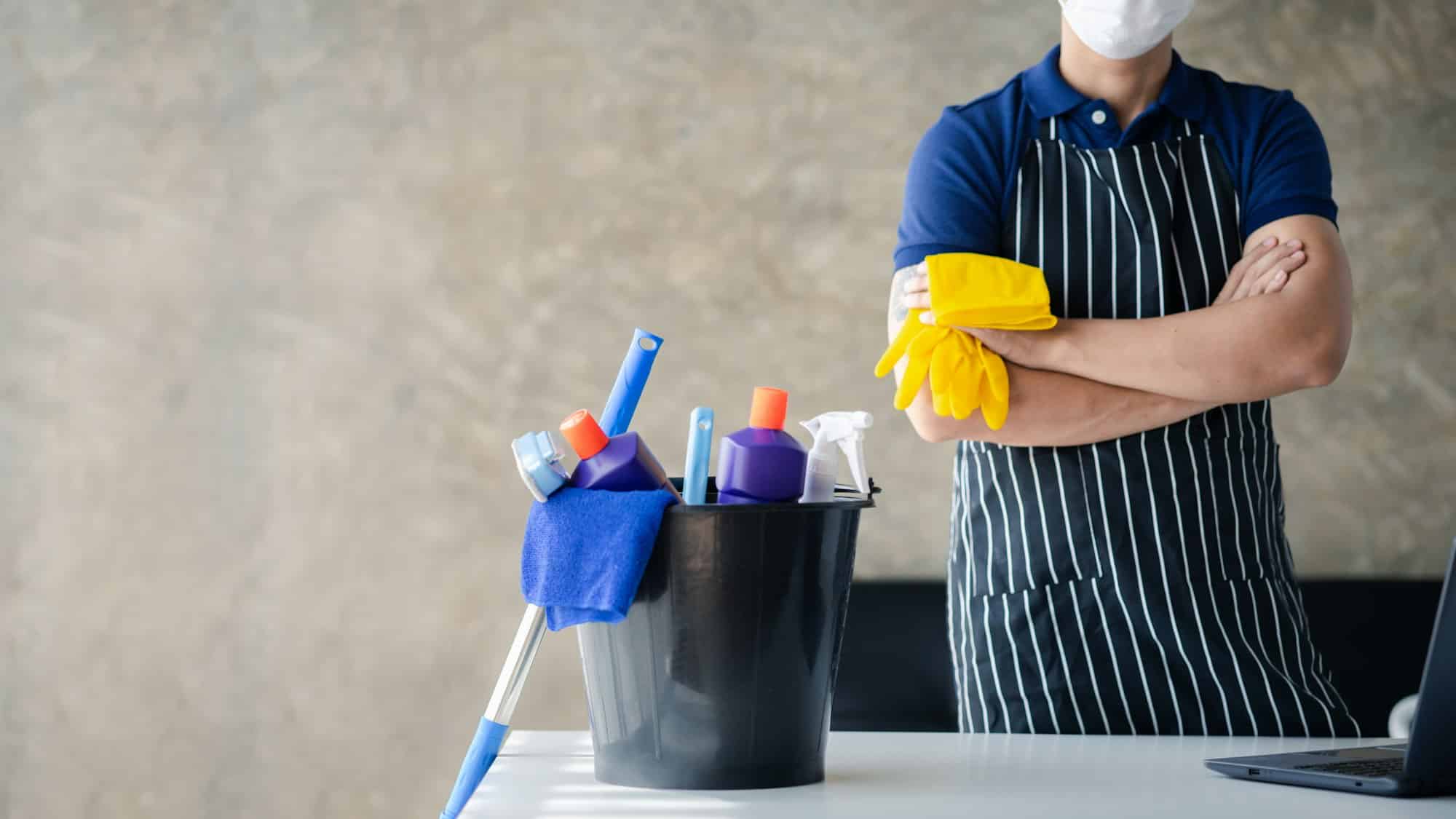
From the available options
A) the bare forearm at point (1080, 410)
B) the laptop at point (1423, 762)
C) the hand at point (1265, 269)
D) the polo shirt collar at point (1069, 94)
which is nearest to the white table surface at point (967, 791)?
the laptop at point (1423, 762)

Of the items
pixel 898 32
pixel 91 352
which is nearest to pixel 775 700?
pixel 898 32

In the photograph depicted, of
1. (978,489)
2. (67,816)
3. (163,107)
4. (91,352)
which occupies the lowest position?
(67,816)

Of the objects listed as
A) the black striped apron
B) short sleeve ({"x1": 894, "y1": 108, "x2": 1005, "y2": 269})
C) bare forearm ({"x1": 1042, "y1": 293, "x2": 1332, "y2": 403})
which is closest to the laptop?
the black striped apron

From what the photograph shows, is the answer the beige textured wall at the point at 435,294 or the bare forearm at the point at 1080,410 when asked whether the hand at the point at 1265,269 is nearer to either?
the bare forearm at the point at 1080,410

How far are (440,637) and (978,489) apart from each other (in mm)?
1489

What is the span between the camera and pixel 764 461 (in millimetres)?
678

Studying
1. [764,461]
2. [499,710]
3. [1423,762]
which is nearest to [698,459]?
[764,461]

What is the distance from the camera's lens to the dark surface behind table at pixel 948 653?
2.27 m

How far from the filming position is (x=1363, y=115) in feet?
8.07

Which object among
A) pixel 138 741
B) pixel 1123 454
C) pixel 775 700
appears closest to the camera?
pixel 775 700

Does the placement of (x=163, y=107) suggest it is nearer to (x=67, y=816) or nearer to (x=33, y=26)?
(x=33, y=26)

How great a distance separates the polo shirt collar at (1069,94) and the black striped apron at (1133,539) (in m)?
0.02

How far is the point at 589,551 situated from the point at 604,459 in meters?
0.05

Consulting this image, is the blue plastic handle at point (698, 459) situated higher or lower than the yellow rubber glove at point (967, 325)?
lower
